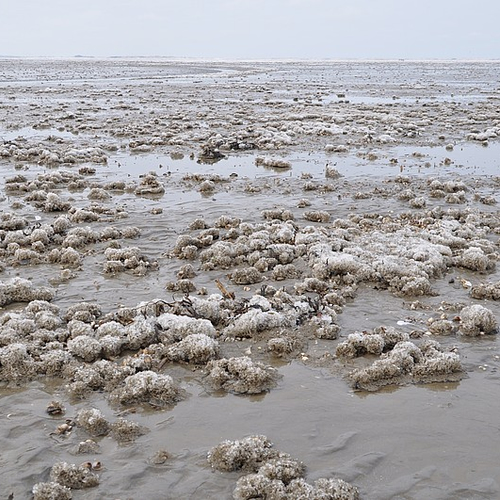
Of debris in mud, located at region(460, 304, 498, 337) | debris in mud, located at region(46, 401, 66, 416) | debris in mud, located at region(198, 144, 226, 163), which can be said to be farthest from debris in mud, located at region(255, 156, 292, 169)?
debris in mud, located at region(46, 401, 66, 416)

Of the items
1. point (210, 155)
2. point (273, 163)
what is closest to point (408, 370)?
point (273, 163)

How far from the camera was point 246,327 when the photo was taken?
8.01m

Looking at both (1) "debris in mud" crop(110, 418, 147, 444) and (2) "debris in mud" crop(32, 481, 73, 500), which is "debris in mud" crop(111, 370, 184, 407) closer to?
(1) "debris in mud" crop(110, 418, 147, 444)

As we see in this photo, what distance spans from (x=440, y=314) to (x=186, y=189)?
Answer: 10184mm

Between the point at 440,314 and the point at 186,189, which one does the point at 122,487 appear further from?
the point at 186,189

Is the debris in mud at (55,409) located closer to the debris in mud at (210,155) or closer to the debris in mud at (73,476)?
the debris in mud at (73,476)

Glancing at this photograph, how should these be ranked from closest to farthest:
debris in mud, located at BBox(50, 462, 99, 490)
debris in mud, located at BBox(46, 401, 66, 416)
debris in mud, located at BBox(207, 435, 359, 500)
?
debris in mud, located at BBox(207, 435, 359, 500)
debris in mud, located at BBox(50, 462, 99, 490)
debris in mud, located at BBox(46, 401, 66, 416)

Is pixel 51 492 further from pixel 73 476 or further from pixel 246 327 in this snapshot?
pixel 246 327

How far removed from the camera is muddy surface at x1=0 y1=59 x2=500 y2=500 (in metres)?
5.49

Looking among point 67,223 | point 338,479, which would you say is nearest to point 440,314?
point 338,479

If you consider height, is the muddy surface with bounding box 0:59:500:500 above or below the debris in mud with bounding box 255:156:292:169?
below

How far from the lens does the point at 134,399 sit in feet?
21.1

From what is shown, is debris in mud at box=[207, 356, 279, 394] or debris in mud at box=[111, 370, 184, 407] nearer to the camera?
debris in mud at box=[111, 370, 184, 407]

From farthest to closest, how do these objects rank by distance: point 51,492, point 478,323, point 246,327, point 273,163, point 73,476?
point 273,163
point 246,327
point 478,323
point 73,476
point 51,492
